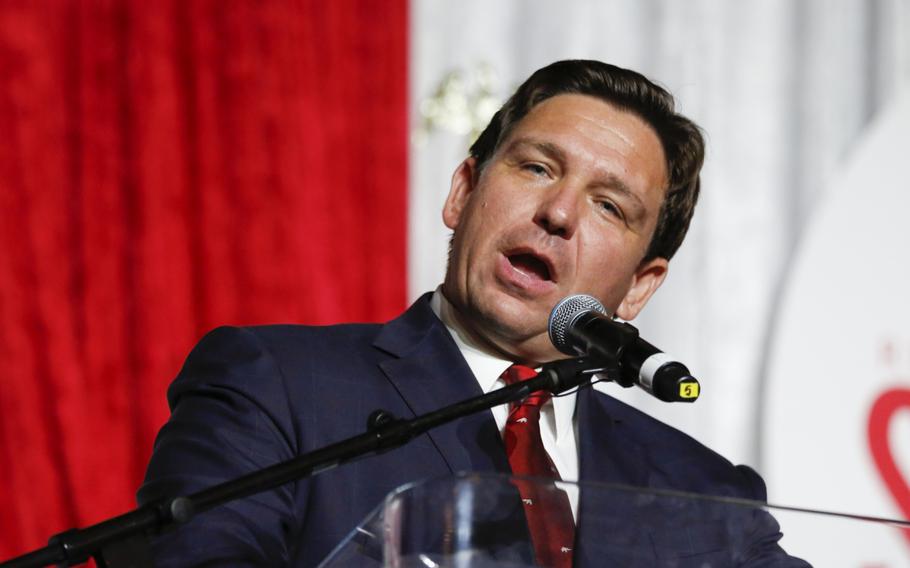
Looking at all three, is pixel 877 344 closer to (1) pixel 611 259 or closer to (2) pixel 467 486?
(1) pixel 611 259

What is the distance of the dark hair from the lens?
185 centimetres

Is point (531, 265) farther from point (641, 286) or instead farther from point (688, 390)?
point (688, 390)

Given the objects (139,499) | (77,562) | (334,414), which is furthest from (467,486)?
(334,414)

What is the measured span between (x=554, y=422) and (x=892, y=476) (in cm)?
126

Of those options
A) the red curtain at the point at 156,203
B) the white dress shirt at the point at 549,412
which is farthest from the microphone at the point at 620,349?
the red curtain at the point at 156,203

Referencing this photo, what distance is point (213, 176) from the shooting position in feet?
8.18

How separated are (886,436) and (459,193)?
1213 millimetres

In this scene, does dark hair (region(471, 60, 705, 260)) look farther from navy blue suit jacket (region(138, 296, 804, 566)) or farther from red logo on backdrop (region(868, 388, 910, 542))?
red logo on backdrop (region(868, 388, 910, 542))

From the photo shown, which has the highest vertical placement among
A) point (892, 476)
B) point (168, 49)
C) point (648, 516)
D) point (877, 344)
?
point (168, 49)

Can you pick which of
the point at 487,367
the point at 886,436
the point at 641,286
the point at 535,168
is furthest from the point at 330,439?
the point at 886,436

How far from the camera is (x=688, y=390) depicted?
105 centimetres

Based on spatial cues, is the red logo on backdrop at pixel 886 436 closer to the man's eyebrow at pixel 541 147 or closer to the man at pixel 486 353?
the man at pixel 486 353

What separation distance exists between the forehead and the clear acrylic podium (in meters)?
0.88

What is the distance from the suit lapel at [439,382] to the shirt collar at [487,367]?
44mm
